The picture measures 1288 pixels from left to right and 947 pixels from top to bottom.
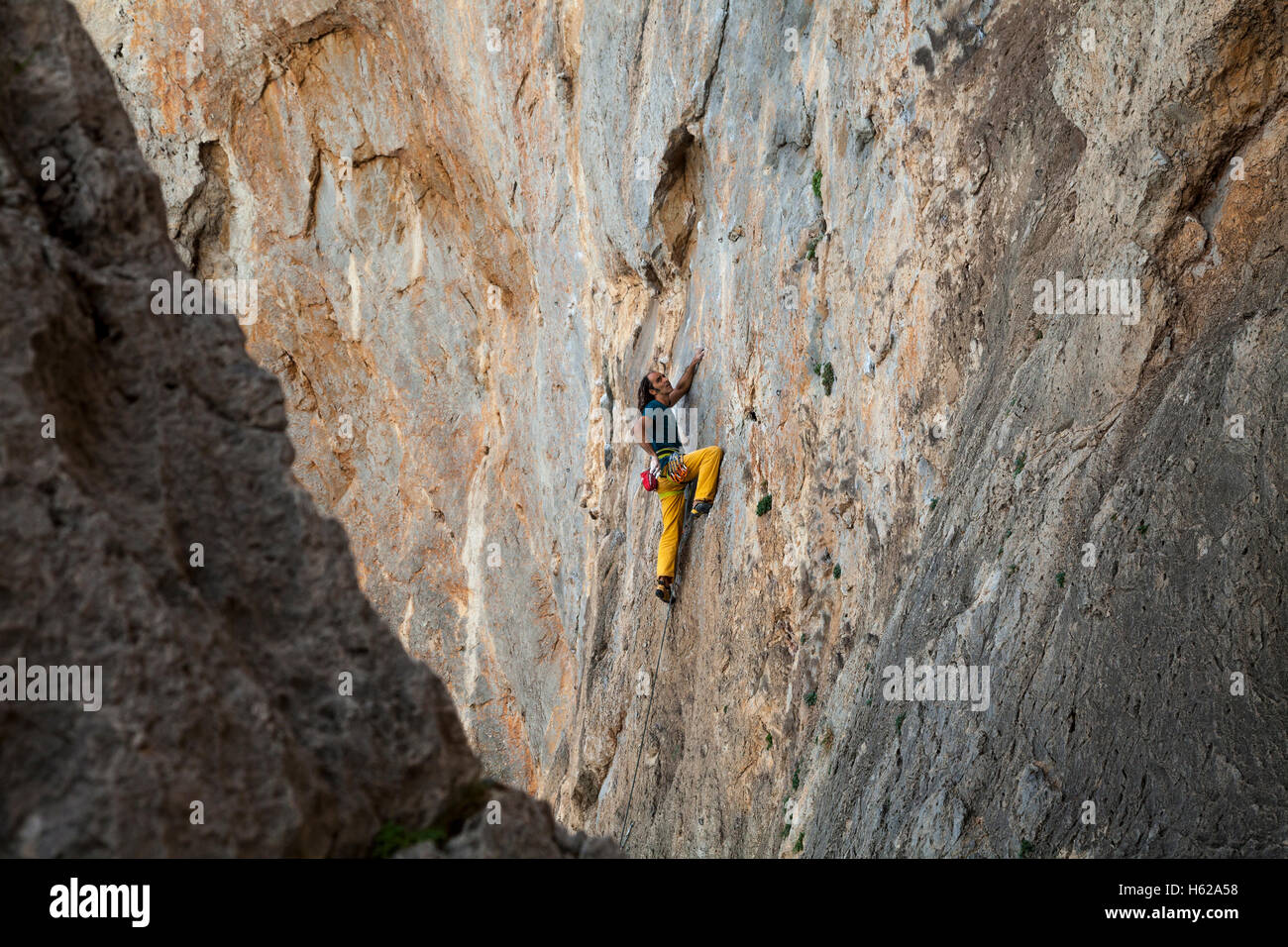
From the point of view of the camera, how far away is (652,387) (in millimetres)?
15828

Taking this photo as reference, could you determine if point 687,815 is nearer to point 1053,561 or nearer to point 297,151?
point 1053,561

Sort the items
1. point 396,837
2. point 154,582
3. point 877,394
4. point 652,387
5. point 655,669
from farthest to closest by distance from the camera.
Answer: point 655,669
point 652,387
point 877,394
point 396,837
point 154,582

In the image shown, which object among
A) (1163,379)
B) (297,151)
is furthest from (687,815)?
(297,151)

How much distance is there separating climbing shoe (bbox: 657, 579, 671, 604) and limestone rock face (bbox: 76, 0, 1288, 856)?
0.33m

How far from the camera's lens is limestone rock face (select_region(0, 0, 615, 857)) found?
3.71 m

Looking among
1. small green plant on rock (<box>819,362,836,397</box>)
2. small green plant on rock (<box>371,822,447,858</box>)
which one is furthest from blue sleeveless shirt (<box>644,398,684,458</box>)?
small green plant on rock (<box>371,822,447,858</box>)

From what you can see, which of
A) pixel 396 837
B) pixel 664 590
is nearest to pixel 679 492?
pixel 664 590

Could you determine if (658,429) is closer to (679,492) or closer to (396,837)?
(679,492)

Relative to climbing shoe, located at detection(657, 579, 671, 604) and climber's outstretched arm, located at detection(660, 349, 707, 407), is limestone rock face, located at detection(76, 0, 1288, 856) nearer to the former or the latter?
climber's outstretched arm, located at detection(660, 349, 707, 407)

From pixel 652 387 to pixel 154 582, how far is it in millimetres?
12001

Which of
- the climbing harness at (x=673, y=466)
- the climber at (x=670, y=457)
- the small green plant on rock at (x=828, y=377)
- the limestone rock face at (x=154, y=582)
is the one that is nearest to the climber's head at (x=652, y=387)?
the climber at (x=670, y=457)

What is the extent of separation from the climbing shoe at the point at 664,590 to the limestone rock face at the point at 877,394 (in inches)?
13.2

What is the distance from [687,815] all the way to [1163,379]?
9.00 meters
